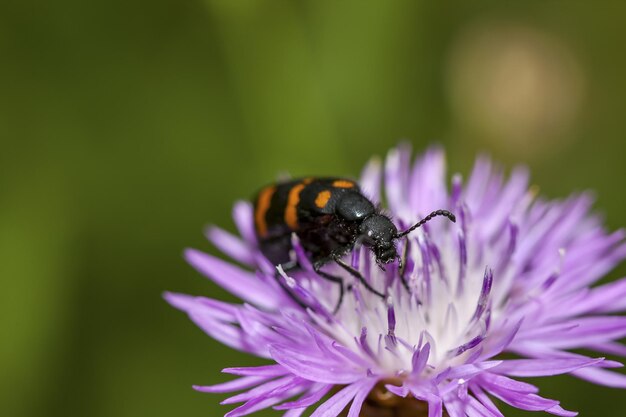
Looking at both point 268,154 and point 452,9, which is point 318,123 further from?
point 452,9

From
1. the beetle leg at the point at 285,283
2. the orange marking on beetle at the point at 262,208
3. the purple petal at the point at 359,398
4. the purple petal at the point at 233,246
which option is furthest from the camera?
the purple petal at the point at 233,246

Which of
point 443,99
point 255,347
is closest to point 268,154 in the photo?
point 443,99

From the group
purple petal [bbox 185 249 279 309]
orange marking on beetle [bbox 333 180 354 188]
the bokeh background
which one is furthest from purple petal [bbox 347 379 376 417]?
the bokeh background

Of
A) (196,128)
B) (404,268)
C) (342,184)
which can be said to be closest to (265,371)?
(404,268)

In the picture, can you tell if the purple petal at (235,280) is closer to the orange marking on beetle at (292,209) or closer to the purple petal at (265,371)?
the orange marking on beetle at (292,209)

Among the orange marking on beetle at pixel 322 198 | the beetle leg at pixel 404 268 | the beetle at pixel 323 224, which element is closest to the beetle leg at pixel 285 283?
the beetle at pixel 323 224

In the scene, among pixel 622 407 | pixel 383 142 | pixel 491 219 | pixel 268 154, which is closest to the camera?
pixel 491 219
